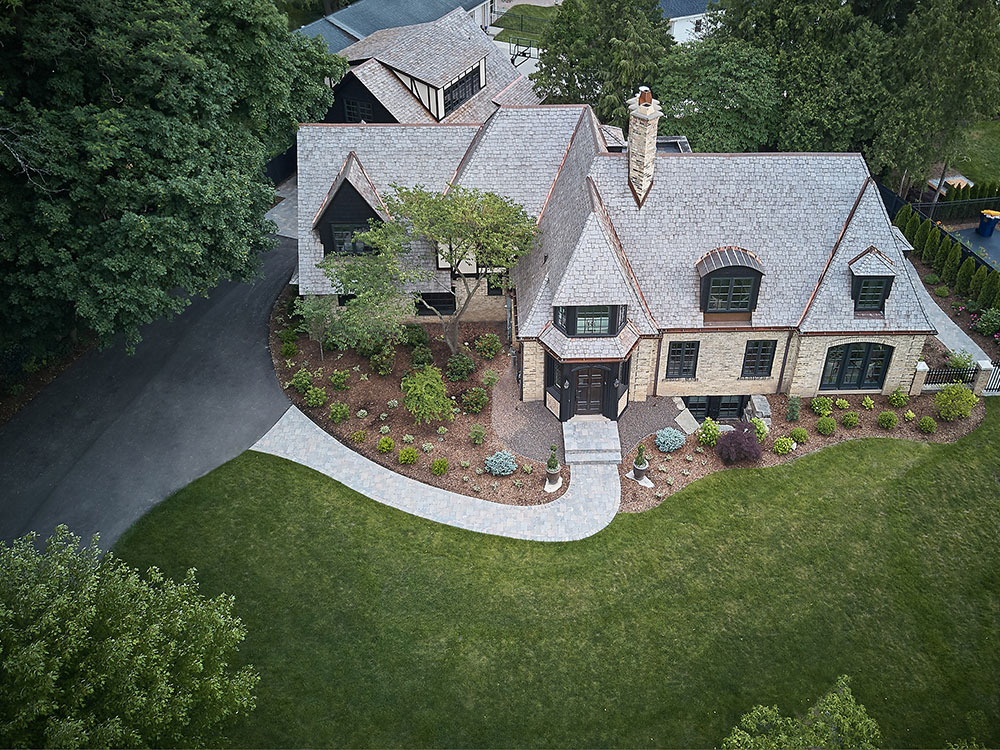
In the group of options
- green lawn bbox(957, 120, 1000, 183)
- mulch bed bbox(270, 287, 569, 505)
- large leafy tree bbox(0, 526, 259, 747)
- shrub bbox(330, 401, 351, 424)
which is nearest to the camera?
large leafy tree bbox(0, 526, 259, 747)

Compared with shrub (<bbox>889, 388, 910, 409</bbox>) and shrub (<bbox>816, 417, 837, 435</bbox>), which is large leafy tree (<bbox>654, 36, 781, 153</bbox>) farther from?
shrub (<bbox>816, 417, 837, 435</bbox>)

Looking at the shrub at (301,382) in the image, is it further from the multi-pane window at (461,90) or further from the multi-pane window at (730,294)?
the multi-pane window at (461,90)

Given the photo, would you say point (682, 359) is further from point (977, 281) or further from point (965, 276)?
point (965, 276)

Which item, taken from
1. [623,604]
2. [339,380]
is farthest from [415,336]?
[623,604]

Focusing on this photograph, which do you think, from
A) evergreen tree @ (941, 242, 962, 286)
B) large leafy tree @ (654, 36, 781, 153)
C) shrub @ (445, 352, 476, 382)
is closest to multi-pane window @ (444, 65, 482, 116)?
large leafy tree @ (654, 36, 781, 153)

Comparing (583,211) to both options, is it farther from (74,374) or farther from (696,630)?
(74,374)

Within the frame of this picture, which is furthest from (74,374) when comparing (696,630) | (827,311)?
(827,311)
